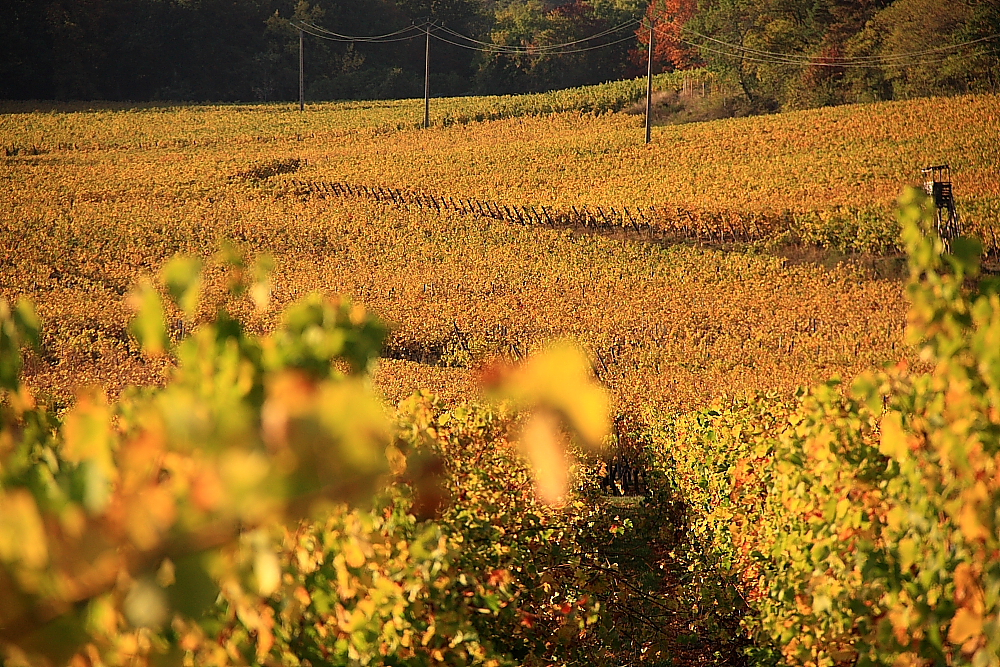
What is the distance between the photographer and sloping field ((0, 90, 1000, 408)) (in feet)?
58.3

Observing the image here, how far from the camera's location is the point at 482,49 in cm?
6331

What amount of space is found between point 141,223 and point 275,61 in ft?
112

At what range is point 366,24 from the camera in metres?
65.0

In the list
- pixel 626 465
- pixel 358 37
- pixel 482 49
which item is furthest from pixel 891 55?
pixel 626 465

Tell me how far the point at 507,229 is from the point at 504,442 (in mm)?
23948

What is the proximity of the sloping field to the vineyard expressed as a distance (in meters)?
0.18

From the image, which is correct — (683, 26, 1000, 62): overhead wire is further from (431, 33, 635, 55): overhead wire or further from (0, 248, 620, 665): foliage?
(0, 248, 620, 665): foliage

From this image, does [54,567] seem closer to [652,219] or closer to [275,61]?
[652,219]

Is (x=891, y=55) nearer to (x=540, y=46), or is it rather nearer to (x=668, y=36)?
(x=668, y=36)

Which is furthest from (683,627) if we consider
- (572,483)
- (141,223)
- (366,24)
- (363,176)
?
(366,24)

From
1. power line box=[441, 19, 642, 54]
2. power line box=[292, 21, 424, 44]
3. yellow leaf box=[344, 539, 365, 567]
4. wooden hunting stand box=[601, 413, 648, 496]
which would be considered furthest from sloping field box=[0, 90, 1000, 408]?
power line box=[441, 19, 642, 54]

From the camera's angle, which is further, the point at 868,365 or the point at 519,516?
the point at 868,365

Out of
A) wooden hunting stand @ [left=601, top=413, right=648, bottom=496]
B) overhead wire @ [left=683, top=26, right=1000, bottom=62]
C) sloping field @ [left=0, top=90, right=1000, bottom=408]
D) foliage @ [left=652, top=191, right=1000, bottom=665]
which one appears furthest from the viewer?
overhead wire @ [left=683, top=26, right=1000, bottom=62]

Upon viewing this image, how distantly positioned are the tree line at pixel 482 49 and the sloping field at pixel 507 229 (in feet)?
16.6
